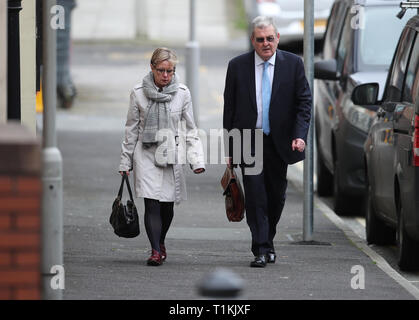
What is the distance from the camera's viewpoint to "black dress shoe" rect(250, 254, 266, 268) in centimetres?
949

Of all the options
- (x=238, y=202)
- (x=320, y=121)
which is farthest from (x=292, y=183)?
(x=238, y=202)

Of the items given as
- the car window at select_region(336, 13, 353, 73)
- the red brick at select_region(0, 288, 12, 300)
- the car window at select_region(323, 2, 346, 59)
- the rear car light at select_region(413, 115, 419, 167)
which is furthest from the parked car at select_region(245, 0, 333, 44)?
the red brick at select_region(0, 288, 12, 300)

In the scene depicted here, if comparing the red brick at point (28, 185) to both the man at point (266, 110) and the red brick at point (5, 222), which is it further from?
the man at point (266, 110)

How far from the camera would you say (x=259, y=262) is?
9492 mm

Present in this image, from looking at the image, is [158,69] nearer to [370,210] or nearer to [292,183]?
[370,210]

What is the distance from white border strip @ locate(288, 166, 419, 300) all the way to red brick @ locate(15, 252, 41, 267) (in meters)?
3.43

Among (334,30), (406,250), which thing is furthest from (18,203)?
(334,30)

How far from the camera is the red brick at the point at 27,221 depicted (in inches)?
215

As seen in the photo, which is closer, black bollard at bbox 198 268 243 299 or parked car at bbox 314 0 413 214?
black bollard at bbox 198 268 243 299

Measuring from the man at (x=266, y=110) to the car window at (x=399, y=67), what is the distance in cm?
118

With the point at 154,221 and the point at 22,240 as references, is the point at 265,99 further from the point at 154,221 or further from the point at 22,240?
the point at 22,240

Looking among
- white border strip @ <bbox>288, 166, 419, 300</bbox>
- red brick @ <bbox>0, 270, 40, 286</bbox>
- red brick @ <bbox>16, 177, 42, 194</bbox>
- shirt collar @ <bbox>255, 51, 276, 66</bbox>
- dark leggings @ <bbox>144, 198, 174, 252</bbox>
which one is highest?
shirt collar @ <bbox>255, 51, 276, 66</bbox>

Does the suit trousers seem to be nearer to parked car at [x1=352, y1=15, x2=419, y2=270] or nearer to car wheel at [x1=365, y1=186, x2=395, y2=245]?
parked car at [x1=352, y1=15, x2=419, y2=270]

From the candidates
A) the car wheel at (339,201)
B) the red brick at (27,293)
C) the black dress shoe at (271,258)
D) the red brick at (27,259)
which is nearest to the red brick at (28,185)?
the red brick at (27,259)
